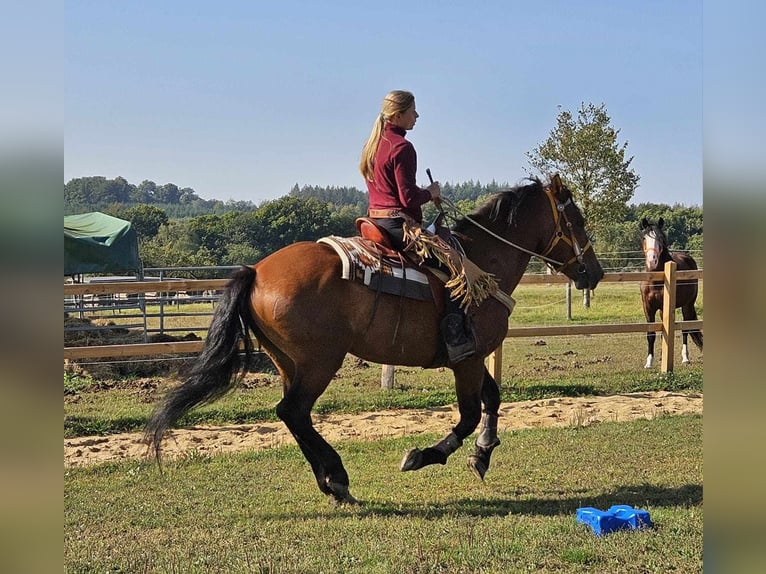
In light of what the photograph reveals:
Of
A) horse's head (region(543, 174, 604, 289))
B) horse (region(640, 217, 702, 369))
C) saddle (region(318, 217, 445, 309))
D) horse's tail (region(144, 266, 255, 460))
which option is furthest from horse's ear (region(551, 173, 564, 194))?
horse (region(640, 217, 702, 369))

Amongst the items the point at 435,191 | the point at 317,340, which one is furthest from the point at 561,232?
the point at 317,340

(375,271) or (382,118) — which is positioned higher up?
(382,118)

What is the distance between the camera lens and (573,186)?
2836cm

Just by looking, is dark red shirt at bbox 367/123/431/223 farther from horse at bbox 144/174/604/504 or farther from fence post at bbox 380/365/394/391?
fence post at bbox 380/365/394/391

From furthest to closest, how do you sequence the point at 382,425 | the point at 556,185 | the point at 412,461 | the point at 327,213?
the point at 327,213 < the point at 382,425 < the point at 556,185 < the point at 412,461

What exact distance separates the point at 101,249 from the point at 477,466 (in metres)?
10.6

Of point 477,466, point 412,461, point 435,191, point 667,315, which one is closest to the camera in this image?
point 412,461

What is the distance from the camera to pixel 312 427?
5465 millimetres

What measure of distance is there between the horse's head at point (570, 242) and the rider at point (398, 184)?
1442mm

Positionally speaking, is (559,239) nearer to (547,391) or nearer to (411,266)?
(411,266)

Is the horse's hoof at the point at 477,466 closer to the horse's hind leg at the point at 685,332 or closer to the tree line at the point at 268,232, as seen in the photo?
the horse's hind leg at the point at 685,332

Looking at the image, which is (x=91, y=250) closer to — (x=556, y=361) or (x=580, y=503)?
(x=556, y=361)
